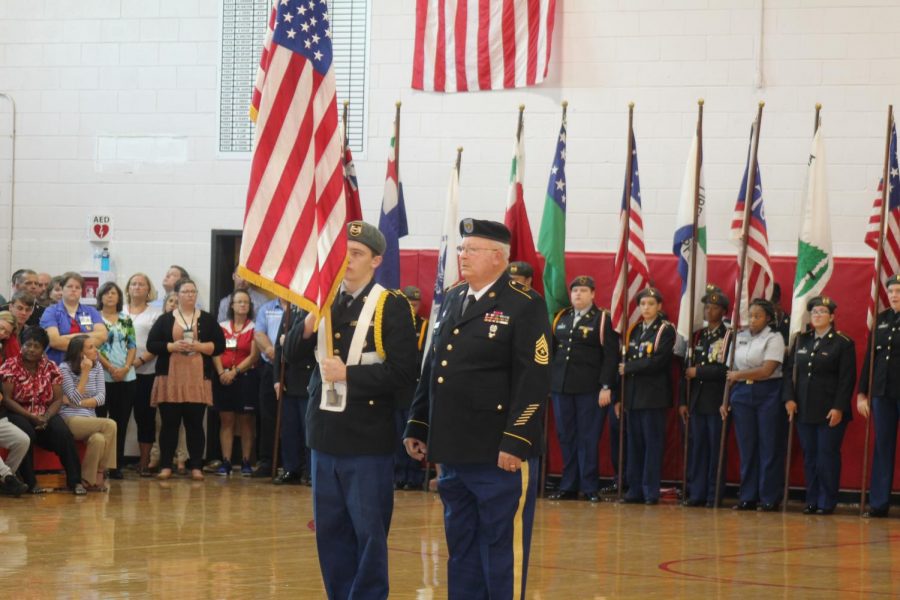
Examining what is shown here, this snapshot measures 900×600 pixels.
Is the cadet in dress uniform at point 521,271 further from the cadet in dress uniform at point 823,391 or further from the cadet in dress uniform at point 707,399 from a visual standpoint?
the cadet in dress uniform at point 823,391

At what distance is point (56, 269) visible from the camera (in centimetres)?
1318

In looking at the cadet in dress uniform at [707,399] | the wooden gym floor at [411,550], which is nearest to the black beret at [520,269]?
the cadet in dress uniform at [707,399]

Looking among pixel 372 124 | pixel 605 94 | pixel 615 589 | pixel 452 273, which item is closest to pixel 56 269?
pixel 372 124

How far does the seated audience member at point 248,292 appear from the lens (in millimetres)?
12133

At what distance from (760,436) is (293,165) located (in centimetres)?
631

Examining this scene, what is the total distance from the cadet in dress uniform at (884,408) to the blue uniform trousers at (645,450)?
61.9 inches

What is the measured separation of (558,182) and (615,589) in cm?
545

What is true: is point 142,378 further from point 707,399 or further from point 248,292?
point 707,399

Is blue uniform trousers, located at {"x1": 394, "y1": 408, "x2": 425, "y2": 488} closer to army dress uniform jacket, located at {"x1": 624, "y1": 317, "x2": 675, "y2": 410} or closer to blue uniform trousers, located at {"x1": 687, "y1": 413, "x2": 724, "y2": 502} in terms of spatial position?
army dress uniform jacket, located at {"x1": 624, "y1": 317, "x2": 675, "y2": 410}

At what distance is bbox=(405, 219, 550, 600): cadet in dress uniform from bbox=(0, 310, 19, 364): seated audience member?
560cm

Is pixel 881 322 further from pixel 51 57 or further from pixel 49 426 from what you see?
pixel 51 57

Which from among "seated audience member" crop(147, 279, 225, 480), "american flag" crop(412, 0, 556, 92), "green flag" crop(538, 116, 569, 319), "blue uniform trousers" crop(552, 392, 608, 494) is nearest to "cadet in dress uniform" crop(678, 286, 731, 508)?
"blue uniform trousers" crop(552, 392, 608, 494)

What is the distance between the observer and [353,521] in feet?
15.8

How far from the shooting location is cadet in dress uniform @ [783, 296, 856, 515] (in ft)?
33.2
